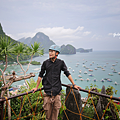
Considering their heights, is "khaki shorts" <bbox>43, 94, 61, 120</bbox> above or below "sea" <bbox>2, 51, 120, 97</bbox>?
above

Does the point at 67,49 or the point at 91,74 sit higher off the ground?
the point at 67,49

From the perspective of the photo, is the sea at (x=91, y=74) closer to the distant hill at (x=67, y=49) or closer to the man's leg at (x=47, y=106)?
the man's leg at (x=47, y=106)

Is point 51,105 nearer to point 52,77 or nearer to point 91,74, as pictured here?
point 52,77

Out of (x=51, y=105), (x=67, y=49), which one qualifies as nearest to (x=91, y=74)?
(x=51, y=105)

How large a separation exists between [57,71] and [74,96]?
1.99 ft

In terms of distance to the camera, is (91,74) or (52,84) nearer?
(52,84)

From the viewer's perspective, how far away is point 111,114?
2.44m

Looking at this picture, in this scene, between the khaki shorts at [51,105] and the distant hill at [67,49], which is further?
the distant hill at [67,49]

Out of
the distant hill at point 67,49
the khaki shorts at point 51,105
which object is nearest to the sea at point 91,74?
the khaki shorts at point 51,105

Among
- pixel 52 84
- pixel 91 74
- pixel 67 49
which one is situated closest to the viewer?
pixel 52 84

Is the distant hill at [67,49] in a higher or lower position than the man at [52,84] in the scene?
higher

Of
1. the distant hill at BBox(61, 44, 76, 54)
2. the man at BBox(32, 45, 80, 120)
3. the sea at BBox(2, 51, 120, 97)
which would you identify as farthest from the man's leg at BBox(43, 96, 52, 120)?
the distant hill at BBox(61, 44, 76, 54)

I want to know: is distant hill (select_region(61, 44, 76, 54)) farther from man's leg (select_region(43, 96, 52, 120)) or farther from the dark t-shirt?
man's leg (select_region(43, 96, 52, 120))

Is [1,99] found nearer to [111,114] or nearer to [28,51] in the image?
[111,114]
